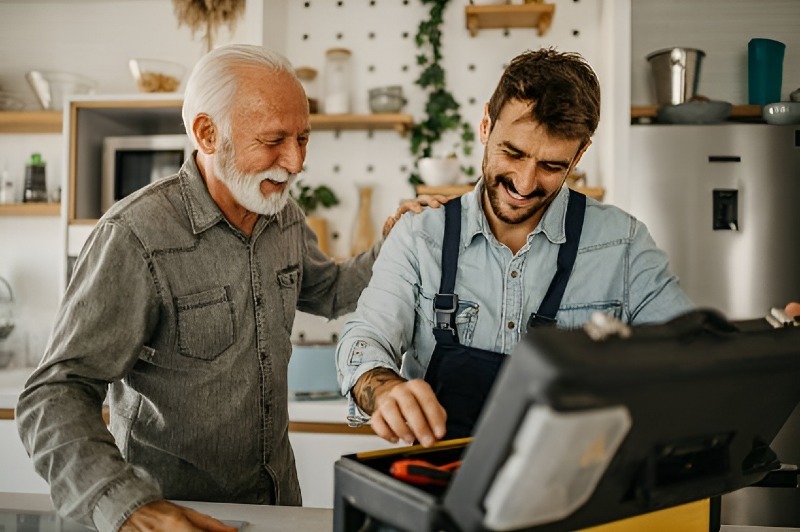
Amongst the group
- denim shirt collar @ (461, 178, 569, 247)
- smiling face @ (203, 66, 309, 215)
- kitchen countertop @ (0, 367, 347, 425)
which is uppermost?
smiling face @ (203, 66, 309, 215)

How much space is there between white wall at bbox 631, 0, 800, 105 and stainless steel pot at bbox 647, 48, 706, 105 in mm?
283

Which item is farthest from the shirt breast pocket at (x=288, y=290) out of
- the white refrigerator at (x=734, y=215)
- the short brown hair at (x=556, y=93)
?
the white refrigerator at (x=734, y=215)

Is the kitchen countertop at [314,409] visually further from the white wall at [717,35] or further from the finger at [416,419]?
the white wall at [717,35]

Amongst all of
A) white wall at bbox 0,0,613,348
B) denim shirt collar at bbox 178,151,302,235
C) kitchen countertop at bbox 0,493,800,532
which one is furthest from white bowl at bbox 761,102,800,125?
denim shirt collar at bbox 178,151,302,235

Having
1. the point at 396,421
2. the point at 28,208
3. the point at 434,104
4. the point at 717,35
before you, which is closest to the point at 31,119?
the point at 28,208

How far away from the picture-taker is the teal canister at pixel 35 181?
3.20 meters

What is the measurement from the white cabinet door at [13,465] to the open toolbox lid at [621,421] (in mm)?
2717

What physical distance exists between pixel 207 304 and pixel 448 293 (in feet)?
1.81

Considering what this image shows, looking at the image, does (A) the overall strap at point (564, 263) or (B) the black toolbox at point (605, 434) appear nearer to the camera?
(B) the black toolbox at point (605, 434)

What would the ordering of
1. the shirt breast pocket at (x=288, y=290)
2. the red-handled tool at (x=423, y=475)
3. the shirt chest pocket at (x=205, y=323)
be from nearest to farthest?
the red-handled tool at (x=423, y=475) → the shirt chest pocket at (x=205, y=323) → the shirt breast pocket at (x=288, y=290)

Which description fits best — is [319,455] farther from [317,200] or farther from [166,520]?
[166,520]

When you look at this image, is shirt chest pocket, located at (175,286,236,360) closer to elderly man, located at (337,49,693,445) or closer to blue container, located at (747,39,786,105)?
elderly man, located at (337,49,693,445)

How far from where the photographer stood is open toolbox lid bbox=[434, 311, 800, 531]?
1.59 ft

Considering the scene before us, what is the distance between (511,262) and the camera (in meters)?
1.35
